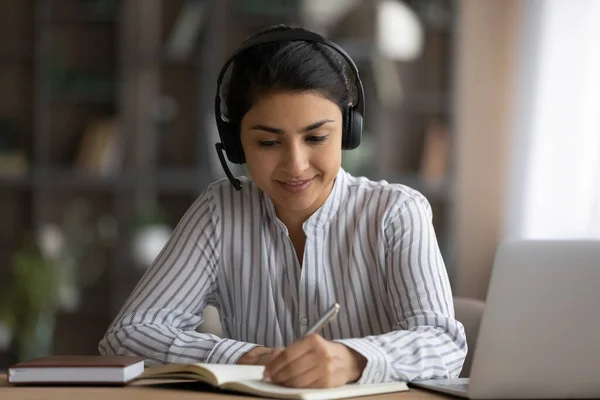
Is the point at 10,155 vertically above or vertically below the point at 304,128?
below

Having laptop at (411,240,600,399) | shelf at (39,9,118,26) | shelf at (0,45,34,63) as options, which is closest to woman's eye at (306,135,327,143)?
laptop at (411,240,600,399)

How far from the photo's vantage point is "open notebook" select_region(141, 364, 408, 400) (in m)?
1.19

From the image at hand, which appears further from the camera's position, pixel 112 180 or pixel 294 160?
pixel 112 180

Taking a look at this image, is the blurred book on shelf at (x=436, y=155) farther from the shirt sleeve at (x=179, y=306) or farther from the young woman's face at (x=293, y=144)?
the young woman's face at (x=293, y=144)

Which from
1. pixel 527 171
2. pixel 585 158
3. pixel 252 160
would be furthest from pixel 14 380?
pixel 527 171

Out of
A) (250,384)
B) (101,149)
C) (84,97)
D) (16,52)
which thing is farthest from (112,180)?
(250,384)

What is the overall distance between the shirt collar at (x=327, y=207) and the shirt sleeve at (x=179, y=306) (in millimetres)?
99

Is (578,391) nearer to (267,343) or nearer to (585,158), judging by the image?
(267,343)

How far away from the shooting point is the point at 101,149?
4.82m

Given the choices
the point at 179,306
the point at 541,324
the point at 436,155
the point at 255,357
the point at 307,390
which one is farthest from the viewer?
the point at 436,155

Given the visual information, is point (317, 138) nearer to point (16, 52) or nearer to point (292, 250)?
point (292, 250)

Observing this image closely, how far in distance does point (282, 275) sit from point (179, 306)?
192 millimetres

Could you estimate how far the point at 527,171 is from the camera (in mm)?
4316

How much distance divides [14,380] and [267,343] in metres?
0.54
